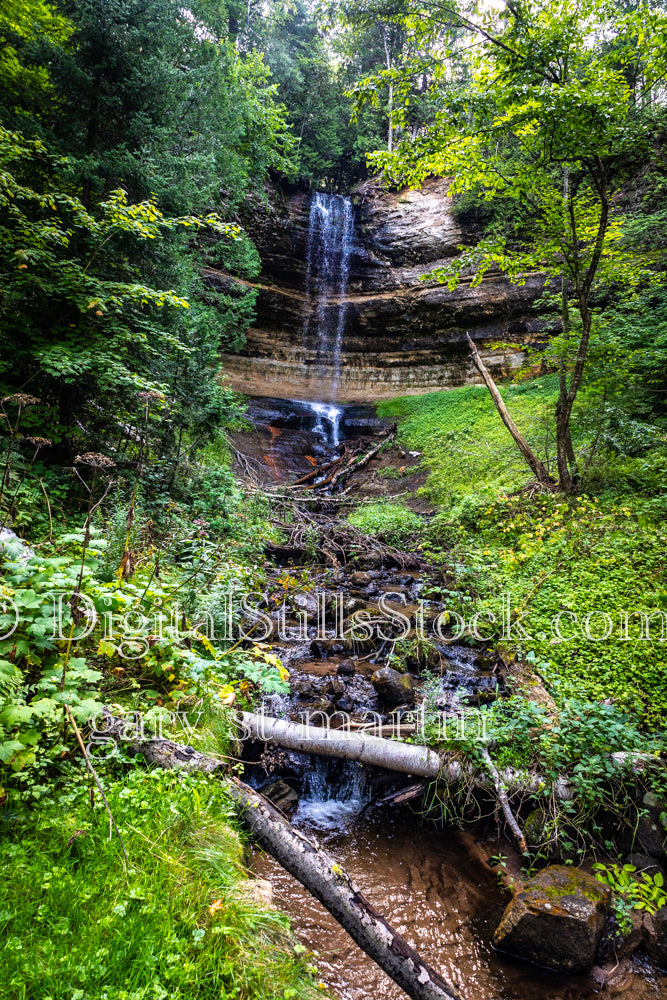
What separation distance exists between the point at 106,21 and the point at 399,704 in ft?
30.8

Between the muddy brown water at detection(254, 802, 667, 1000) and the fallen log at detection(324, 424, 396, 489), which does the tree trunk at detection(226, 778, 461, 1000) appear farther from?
the fallen log at detection(324, 424, 396, 489)

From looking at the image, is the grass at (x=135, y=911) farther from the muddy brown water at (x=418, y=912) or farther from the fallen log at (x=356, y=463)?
the fallen log at (x=356, y=463)

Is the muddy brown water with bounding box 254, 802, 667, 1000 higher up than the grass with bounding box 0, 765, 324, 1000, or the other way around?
the grass with bounding box 0, 765, 324, 1000

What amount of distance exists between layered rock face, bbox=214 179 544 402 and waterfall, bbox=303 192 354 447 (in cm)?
15

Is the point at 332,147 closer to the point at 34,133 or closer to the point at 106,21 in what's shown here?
the point at 106,21

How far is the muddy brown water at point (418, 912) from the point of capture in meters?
2.37

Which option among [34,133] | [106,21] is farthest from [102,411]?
[106,21]

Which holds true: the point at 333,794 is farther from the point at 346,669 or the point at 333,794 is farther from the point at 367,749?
the point at 346,669

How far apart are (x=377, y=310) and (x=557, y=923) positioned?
68.1ft

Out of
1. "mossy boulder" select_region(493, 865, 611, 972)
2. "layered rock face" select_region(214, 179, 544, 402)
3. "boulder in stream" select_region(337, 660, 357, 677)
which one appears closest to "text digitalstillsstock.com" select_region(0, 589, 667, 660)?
"boulder in stream" select_region(337, 660, 357, 677)

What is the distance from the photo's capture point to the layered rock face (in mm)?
18422

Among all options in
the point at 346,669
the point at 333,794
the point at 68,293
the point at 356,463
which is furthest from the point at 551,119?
the point at 356,463

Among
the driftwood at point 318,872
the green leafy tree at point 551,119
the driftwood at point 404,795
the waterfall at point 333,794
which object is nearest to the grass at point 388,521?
the green leafy tree at point 551,119

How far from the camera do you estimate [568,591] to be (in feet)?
16.5
